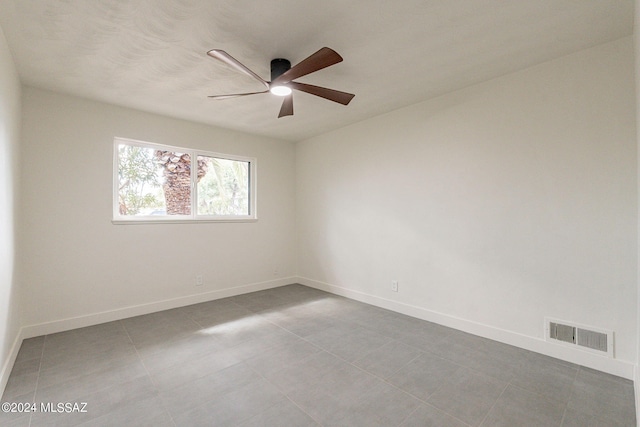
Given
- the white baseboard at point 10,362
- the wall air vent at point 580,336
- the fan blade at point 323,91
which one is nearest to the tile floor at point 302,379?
the white baseboard at point 10,362

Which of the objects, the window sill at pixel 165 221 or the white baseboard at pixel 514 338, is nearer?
the white baseboard at pixel 514 338

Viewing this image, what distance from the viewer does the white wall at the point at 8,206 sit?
2061 millimetres

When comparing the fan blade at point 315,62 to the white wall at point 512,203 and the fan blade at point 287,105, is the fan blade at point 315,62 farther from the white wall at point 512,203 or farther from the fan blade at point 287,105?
the white wall at point 512,203

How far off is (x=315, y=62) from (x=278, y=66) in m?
0.56

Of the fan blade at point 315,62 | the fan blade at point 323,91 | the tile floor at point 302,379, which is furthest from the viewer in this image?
the fan blade at point 323,91

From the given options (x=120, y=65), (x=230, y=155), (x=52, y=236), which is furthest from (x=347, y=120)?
(x=52, y=236)

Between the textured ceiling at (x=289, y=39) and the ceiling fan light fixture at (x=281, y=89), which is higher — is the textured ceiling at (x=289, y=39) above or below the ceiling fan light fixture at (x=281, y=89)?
above

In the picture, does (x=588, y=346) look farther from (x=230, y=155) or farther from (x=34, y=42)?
(x=34, y=42)

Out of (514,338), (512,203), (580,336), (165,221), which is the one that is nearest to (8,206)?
(165,221)

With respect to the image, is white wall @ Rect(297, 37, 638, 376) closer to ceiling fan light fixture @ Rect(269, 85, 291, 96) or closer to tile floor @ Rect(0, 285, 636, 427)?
tile floor @ Rect(0, 285, 636, 427)

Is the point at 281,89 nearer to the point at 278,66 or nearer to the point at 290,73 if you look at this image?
the point at 278,66

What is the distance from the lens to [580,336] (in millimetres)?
2332

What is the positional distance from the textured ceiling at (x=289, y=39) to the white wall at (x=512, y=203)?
32 cm

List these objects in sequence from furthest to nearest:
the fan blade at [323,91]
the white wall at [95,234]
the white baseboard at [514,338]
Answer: the white wall at [95,234] → the fan blade at [323,91] → the white baseboard at [514,338]
